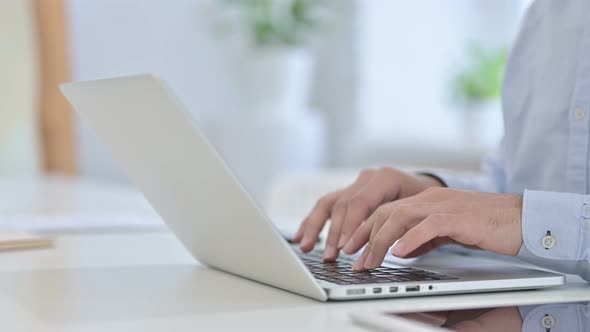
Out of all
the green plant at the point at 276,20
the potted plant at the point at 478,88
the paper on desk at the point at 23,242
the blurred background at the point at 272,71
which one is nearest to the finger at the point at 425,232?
the paper on desk at the point at 23,242

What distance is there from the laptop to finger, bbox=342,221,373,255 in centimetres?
2

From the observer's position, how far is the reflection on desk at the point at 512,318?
1.89 ft

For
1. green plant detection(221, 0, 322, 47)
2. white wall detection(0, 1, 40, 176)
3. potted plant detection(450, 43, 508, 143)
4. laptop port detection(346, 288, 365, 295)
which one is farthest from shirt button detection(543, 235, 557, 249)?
green plant detection(221, 0, 322, 47)

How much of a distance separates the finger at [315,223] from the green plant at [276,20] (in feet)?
11.9

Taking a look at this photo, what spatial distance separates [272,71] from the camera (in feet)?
14.9

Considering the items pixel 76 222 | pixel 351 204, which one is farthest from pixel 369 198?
pixel 76 222

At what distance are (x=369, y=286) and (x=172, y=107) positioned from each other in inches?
7.8

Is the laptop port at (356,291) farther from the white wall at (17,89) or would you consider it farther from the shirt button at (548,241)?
the white wall at (17,89)

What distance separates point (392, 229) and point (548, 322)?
0.61 feet

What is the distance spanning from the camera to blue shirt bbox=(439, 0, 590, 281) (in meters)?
1.02

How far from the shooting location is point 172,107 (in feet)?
2.04

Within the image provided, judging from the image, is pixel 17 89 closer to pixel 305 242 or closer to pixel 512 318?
pixel 305 242

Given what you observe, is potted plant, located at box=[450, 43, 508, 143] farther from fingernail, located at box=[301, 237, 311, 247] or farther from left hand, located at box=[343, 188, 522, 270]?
left hand, located at box=[343, 188, 522, 270]

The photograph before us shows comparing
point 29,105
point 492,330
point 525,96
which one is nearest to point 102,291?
point 492,330
